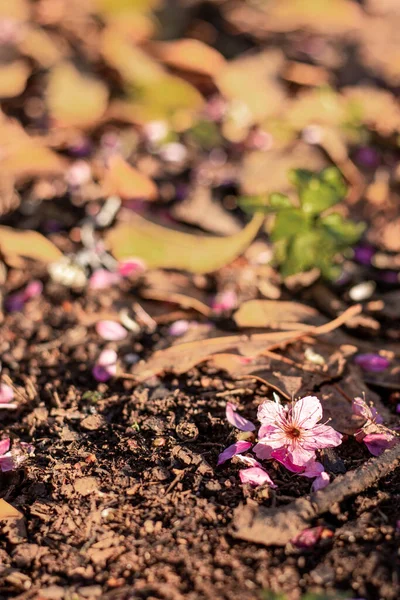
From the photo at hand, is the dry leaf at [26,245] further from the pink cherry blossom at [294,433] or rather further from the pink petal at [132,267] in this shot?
the pink cherry blossom at [294,433]

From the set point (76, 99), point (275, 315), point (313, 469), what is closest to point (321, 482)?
point (313, 469)

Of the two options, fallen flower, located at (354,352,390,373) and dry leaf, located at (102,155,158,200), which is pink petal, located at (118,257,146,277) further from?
fallen flower, located at (354,352,390,373)

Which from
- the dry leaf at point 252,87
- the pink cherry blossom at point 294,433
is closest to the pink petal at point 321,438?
the pink cherry blossom at point 294,433

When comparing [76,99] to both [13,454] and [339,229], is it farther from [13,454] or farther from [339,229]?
[13,454]

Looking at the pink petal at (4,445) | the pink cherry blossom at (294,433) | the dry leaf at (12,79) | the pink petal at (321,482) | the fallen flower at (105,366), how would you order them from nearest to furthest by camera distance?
the pink petal at (321,482)
the pink cherry blossom at (294,433)
the pink petal at (4,445)
the fallen flower at (105,366)
the dry leaf at (12,79)

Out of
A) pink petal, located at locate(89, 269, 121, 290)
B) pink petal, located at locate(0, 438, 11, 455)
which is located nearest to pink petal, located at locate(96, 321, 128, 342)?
pink petal, located at locate(89, 269, 121, 290)

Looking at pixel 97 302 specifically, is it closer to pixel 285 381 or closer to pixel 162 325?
pixel 162 325
